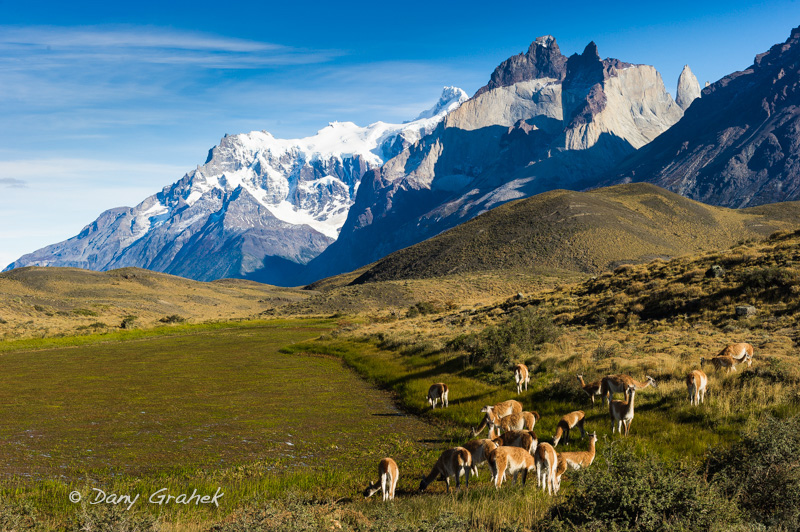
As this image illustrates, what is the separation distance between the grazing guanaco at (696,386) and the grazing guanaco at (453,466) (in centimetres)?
840

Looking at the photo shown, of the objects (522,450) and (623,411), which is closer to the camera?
(522,450)

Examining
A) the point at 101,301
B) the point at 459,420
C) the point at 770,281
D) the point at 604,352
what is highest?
the point at 770,281

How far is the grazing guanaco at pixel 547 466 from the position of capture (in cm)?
1175

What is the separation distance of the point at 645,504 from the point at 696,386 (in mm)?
10083

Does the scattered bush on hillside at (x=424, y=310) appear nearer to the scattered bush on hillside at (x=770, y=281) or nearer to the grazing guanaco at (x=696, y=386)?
the scattered bush on hillside at (x=770, y=281)

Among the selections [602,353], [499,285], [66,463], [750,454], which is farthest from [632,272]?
[499,285]

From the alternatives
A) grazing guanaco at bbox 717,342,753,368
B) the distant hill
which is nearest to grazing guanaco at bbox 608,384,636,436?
grazing guanaco at bbox 717,342,753,368

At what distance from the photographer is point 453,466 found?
12.6 meters

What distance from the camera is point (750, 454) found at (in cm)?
988

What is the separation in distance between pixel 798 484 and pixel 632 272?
4529 centimetres

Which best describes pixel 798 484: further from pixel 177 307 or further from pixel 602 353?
pixel 177 307

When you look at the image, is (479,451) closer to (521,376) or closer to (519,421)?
(519,421)

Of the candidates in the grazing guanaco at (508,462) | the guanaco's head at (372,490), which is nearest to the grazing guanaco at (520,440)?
the grazing guanaco at (508,462)

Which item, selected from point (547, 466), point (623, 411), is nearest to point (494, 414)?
point (623, 411)
